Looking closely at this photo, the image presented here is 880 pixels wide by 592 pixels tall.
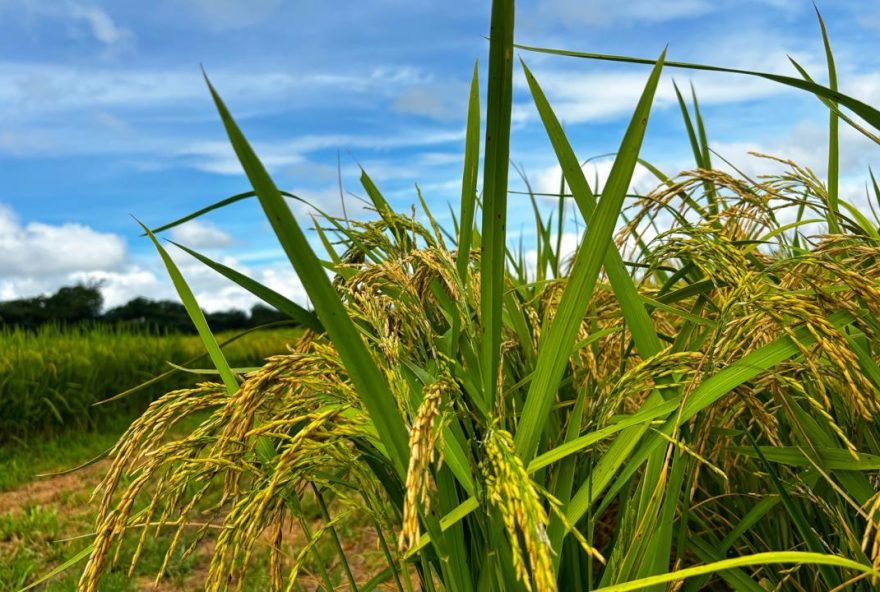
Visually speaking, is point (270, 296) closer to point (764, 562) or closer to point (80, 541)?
point (764, 562)

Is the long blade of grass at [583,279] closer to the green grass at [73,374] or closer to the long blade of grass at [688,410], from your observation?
the long blade of grass at [688,410]

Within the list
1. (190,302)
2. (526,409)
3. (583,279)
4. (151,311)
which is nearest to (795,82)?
(583,279)

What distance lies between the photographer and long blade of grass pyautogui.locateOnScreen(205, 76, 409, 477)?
29.3 inches

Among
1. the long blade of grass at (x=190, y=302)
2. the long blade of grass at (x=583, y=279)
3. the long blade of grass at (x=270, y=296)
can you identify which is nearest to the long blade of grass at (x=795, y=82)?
the long blade of grass at (x=583, y=279)

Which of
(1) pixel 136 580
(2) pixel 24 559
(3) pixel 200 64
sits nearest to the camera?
(3) pixel 200 64

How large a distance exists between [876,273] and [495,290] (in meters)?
0.66

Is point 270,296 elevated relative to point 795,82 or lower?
lower

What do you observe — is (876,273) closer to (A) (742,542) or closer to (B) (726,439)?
(B) (726,439)

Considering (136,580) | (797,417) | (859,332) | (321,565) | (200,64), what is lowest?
(136,580)

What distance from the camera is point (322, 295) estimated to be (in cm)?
79

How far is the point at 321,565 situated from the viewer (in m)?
1.29

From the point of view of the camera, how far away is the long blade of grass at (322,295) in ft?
2.44

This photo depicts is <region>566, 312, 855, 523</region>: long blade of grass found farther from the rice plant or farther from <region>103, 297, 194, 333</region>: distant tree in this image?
<region>103, 297, 194, 333</region>: distant tree

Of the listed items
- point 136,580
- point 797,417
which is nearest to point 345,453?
point 797,417
